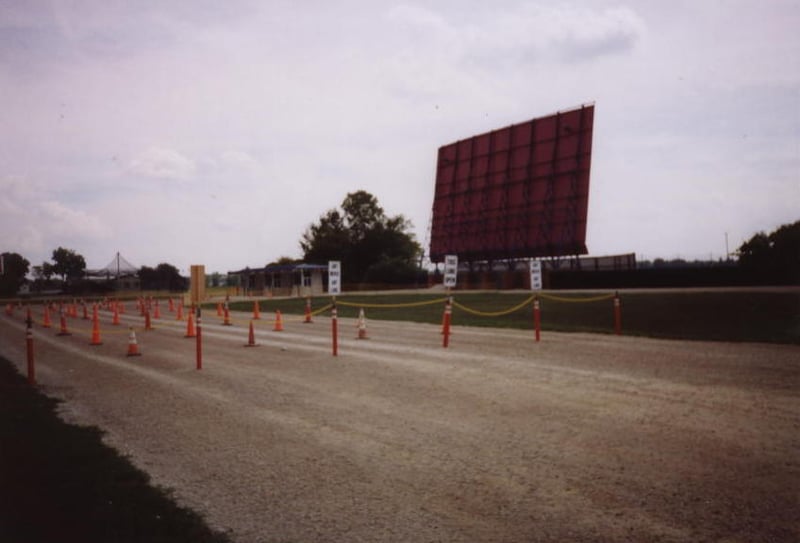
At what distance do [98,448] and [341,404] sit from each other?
A: 3045 millimetres

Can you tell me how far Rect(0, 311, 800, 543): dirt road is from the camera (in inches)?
157

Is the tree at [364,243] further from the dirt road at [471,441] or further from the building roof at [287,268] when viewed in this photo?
the dirt road at [471,441]


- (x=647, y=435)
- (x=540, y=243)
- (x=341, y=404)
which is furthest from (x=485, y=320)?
(x=540, y=243)

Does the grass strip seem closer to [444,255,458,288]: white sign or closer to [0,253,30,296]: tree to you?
[444,255,458,288]: white sign

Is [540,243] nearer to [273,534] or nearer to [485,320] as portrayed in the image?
[485,320]

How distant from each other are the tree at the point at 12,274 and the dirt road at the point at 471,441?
50941 mm

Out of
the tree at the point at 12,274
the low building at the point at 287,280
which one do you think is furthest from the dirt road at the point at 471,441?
the tree at the point at 12,274

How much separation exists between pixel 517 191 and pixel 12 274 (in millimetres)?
67493

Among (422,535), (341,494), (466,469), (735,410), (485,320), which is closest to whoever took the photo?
(422,535)

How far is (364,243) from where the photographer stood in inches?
3241

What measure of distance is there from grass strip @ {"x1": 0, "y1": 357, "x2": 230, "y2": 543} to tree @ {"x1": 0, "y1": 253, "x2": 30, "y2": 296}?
52065mm

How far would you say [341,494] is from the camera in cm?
451

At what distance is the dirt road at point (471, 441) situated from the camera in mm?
3980

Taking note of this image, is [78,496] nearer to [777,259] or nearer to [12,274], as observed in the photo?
[777,259]
